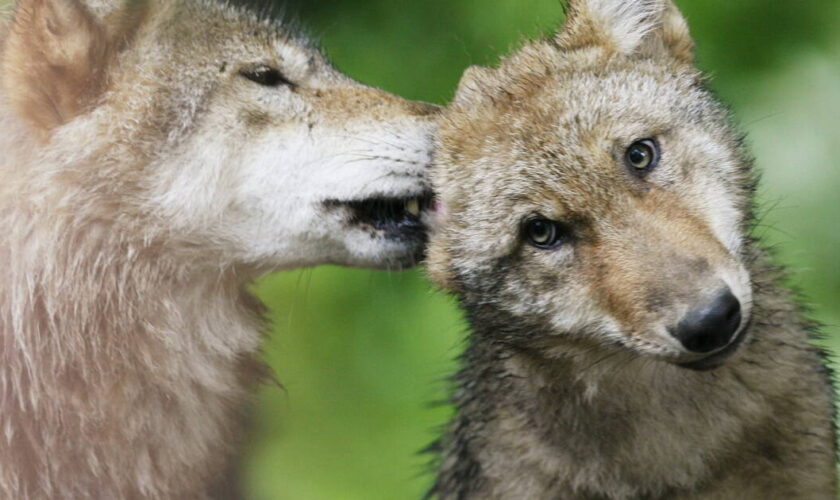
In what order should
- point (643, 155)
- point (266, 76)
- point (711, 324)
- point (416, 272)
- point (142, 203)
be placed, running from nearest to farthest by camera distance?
point (711, 324) < point (643, 155) < point (142, 203) < point (266, 76) < point (416, 272)

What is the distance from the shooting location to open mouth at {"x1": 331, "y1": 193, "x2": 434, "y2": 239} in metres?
1.99

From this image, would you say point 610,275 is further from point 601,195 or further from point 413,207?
point 413,207

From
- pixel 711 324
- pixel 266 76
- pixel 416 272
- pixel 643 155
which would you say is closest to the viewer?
pixel 711 324

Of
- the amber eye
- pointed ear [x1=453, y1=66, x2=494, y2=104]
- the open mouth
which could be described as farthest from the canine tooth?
the amber eye

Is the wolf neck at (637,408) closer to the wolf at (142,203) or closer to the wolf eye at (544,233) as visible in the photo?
the wolf eye at (544,233)

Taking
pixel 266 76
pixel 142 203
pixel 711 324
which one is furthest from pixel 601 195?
pixel 142 203

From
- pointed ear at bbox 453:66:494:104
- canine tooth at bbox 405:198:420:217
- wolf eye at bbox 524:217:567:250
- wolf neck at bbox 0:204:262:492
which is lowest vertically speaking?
wolf neck at bbox 0:204:262:492

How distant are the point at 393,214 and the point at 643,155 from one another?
497 mm

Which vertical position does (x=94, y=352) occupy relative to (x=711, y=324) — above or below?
below

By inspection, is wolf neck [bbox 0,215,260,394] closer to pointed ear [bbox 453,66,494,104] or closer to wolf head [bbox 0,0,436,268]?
wolf head [bbox 0,0,436,268]

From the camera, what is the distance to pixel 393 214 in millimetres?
2047

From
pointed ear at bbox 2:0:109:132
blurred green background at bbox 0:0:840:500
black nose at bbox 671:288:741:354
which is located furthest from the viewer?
blurred green background at bbox 0:0:840:500

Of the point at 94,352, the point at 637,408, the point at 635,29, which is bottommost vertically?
the point at 94,352

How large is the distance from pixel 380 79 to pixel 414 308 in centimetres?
61
